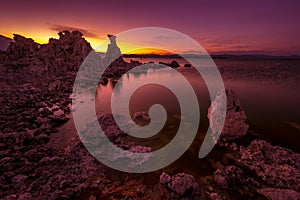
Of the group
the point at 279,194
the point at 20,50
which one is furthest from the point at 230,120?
the point at 20,50

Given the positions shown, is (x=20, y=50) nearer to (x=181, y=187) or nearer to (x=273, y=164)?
(x=181, y=187)

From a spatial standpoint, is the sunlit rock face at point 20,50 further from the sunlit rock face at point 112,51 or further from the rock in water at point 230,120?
the rock in water at point 230,120

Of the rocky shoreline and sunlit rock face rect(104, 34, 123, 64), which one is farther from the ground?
sunlit rock face rect(104, 34, 123, 64)

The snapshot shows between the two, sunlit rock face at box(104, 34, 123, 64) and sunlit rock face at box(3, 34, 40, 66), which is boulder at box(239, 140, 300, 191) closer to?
sunlit rock face at box(104, 34, 123, 64)

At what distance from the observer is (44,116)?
20.5m

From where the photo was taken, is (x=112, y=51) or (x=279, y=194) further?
(x=112, y=51)

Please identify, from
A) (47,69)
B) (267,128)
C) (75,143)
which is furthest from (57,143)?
(47,69)

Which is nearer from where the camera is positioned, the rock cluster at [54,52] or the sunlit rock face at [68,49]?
the rock cluster at [54,52]

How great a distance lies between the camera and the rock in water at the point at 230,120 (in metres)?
15.2

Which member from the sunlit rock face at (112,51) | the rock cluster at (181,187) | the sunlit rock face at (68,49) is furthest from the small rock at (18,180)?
the sunlit rock face at (112,51)

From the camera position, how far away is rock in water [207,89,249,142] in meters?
15.2

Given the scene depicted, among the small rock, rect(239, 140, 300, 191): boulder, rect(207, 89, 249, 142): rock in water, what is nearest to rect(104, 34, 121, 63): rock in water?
rect(207, 89, 249, 142): rock in water

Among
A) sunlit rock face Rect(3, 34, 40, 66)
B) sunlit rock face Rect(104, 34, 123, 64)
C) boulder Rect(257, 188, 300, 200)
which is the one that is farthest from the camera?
sunlit rock face Rect(104, 34, 123, 64)

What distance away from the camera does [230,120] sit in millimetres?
15766
